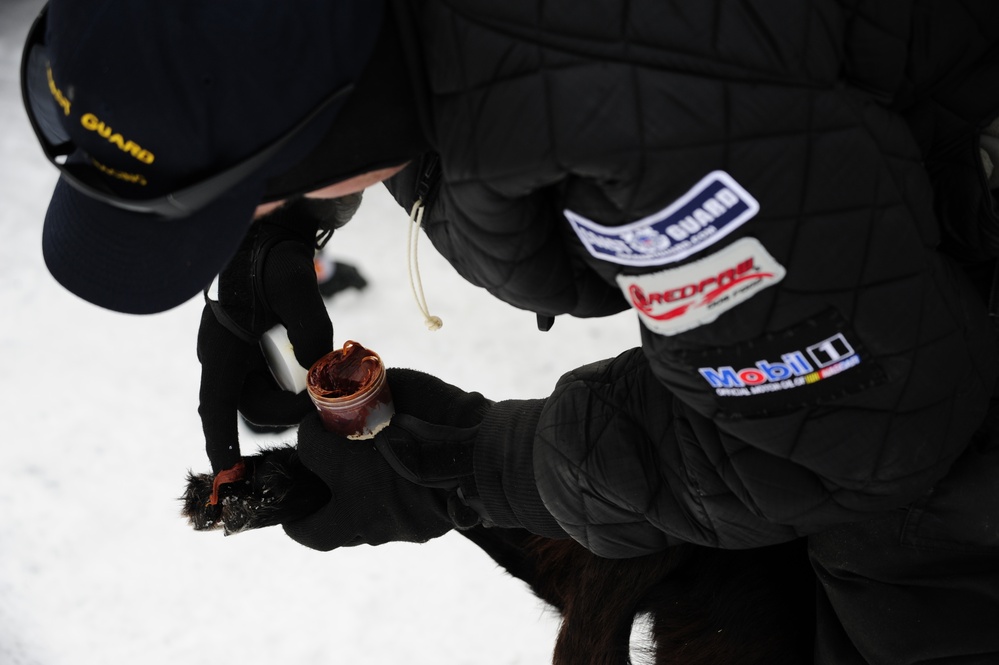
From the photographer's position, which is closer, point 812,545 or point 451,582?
point 812,545

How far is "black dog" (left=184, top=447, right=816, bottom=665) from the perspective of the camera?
0.89m

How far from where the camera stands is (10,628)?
142 centimetres

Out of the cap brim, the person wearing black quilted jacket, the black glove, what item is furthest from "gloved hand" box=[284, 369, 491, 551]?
the cap brim

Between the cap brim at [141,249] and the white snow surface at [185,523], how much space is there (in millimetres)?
710

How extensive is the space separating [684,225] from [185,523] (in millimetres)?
1102

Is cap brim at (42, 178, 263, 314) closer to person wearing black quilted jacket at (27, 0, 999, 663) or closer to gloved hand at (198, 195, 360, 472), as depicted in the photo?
person wearing black quilted jacket at (27, 0, 999, 663)

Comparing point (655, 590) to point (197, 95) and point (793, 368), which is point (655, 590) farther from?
point (197, 95)

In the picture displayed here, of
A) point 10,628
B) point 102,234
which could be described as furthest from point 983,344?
point 10,628

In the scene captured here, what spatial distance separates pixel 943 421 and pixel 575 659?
1.54 ft

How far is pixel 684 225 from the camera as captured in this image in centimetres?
56

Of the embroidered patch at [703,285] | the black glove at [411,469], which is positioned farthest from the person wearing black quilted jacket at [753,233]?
the black glove at [411,469]

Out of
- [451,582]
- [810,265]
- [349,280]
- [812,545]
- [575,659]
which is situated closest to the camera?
[810,265]

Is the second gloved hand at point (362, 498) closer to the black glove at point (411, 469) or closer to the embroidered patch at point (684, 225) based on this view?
the black glove at point (411, 469)

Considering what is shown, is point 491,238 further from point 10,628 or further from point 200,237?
point 10,628
